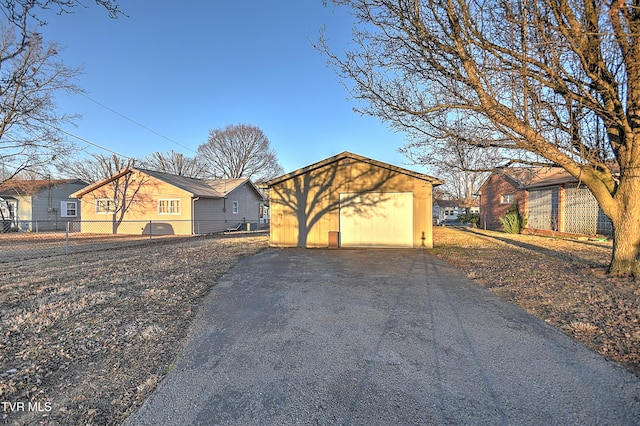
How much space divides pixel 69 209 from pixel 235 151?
1898cm

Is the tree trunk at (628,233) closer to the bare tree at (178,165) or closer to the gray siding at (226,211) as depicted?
the gray siding at (226,211)

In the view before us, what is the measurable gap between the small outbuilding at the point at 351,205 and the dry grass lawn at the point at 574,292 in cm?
234

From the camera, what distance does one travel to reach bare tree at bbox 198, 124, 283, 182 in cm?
3947

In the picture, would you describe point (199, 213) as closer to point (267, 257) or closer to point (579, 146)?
point (267, 257)

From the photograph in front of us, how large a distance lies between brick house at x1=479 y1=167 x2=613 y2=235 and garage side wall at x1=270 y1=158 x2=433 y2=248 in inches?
158

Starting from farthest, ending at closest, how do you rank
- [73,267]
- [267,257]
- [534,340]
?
[267,257], [73,267], [534,340]

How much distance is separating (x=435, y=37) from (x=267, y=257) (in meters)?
7.21

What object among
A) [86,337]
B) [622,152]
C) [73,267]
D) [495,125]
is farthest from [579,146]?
[73,267]

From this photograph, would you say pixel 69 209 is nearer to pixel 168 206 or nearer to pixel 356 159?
pixel 168 206

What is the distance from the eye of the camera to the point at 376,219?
11297 mm

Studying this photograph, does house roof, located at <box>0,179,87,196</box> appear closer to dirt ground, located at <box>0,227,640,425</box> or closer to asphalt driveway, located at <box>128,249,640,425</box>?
dirt ground, located at <box>0,227,640,425</box>

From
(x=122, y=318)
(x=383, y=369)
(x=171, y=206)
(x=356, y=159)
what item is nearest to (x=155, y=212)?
(x=171, y=206)

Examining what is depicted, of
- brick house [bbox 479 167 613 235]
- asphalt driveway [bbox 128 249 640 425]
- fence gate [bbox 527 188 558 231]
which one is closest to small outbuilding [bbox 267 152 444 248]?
brick house [bbox 479 167 613 235]

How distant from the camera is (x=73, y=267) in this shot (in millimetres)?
7582
